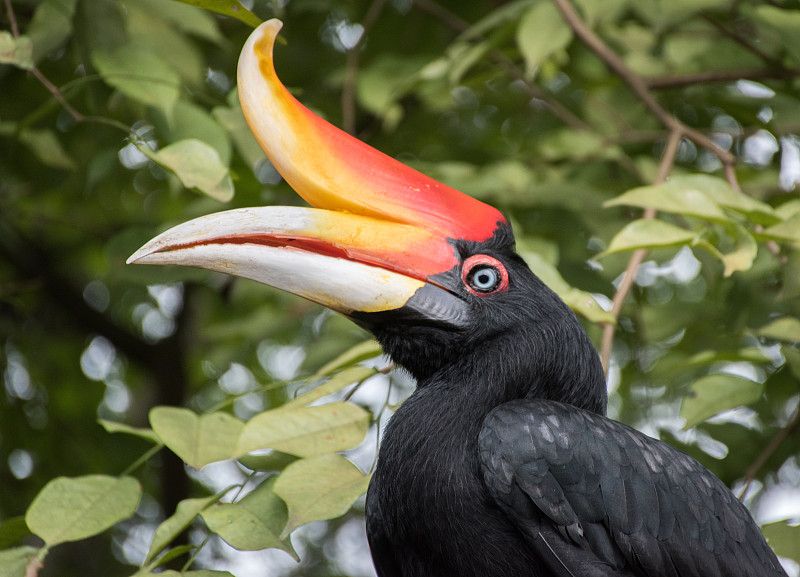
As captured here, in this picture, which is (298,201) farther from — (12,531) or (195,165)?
(12,531)

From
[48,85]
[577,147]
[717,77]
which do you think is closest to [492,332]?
[48,85]

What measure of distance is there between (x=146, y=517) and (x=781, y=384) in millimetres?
4255

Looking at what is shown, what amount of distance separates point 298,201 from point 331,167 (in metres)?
1.81

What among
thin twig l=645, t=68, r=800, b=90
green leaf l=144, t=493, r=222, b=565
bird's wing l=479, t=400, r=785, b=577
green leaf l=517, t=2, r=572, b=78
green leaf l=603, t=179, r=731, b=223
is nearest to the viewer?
bird's wing l=479, t=400, r=785, b=577

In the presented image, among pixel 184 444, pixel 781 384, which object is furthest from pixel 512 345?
pixel 781 384

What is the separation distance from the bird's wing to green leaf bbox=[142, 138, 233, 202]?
2.94 feet

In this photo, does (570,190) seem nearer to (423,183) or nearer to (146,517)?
(423,183)

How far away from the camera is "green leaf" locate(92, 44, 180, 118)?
2.38 metres

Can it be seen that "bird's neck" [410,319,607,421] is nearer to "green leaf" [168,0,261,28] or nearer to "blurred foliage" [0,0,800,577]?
"blurred foliage" [0,0,800,577]

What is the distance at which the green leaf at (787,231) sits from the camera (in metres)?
2.17

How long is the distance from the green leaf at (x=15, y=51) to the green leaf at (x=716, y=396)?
2.02 meters

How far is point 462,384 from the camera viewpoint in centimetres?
204

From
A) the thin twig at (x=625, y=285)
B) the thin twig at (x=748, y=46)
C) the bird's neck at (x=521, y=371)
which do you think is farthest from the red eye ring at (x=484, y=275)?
the thin twig at (x=748, y=46)

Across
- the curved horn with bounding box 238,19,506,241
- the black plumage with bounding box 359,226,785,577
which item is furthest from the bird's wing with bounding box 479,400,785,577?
the curved horn with bounding box 238,19,506,241
